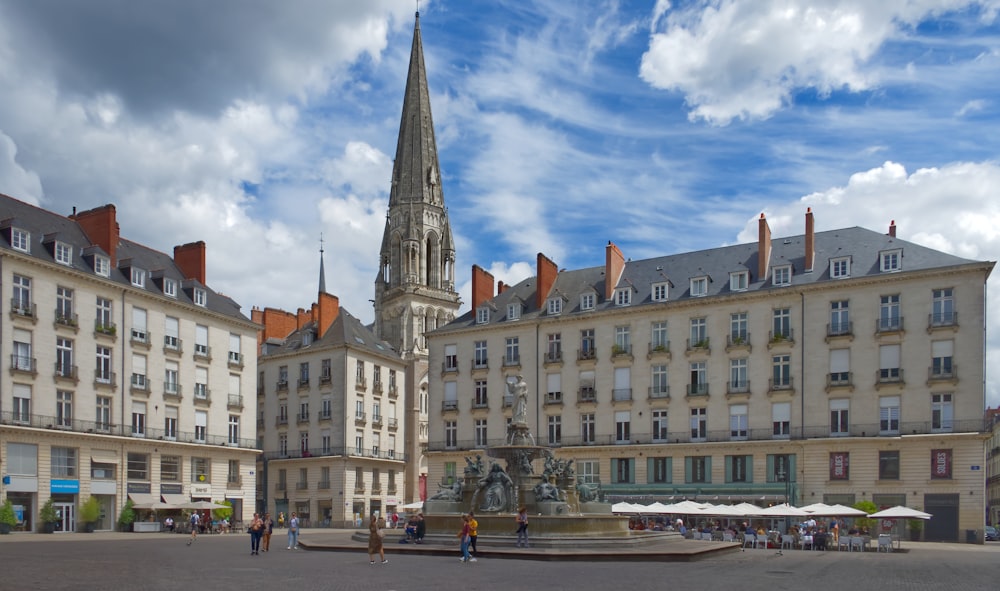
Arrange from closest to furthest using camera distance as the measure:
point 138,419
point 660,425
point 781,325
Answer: point 781,325
point 138,419
point 660,425

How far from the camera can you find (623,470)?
5800cm

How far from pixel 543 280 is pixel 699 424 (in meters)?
14.2

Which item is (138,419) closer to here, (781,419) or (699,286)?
(699,286)

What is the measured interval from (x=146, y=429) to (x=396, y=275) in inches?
2250

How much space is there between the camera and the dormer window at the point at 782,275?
5456 cm

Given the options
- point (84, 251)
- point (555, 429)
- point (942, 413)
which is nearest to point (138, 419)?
point (84, 251)

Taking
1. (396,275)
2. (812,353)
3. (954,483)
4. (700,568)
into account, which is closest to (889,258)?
(812,353)

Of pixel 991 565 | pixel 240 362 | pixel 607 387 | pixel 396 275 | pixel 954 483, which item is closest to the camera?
pixel 991 565

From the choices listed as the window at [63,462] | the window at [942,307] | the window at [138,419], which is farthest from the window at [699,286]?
the window at [63,462]

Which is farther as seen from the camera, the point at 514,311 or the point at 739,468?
the point at 514,311

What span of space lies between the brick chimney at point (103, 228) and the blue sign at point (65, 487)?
12.6m

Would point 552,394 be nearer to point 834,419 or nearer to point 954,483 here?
point 834,419

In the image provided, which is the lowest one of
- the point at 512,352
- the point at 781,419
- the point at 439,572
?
the point at 439,572

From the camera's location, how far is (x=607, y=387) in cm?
5900
